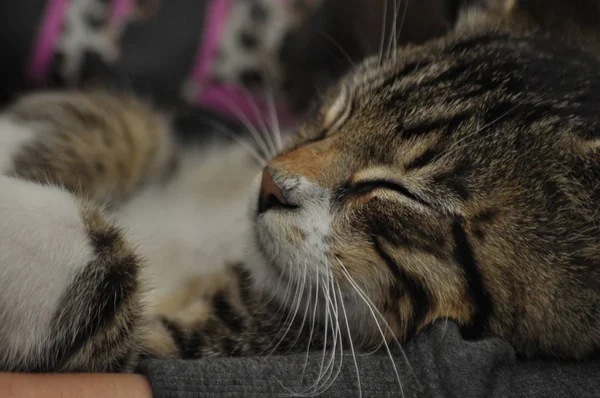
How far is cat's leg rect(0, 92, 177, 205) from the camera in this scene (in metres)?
1.09

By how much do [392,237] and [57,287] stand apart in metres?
0.45

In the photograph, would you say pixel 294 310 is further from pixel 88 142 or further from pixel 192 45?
pixel 192 45

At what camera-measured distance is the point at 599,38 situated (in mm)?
1043

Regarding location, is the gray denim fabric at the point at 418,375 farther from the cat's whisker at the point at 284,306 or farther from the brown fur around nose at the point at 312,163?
the brown fur around nose at the point at 312,163

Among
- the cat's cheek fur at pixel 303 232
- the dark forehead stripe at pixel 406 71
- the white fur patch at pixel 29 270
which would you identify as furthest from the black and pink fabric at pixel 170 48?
the white fur patch at pixel 29 270

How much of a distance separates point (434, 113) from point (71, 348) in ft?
1.99

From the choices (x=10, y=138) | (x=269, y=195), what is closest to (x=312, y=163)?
(x=269, y=195)

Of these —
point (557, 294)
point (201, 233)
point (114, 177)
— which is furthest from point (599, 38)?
point (114, 177)

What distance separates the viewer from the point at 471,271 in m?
0.78

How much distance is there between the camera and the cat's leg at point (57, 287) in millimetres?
725

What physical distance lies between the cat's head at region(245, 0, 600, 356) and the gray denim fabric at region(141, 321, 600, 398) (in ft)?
0.15

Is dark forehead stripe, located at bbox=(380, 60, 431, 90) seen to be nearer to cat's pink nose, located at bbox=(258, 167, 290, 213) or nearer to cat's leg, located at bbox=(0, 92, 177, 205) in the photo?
cat's pink nose, located at bbox=(258, 167, 290, 213)

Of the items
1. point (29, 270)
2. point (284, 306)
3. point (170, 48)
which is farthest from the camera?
point (170, 48)

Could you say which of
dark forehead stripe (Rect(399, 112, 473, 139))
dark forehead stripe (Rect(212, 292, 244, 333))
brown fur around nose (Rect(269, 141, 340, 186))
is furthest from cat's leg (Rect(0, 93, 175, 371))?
dark forehead stripe (Rect(399, 112, 473, 139))
